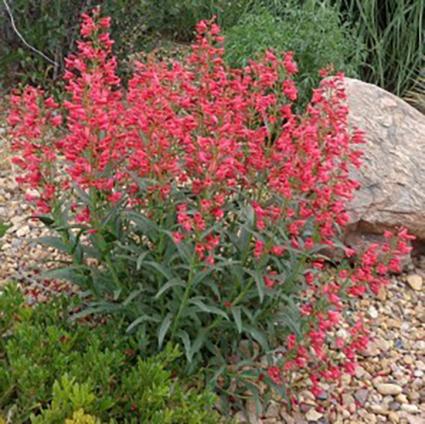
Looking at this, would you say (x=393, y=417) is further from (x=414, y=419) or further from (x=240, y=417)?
(x=240, y=417)

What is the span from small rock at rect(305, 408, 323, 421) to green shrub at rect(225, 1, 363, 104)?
2.60 meters

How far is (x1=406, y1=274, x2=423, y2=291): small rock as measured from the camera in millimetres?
4164

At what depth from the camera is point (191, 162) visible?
2.54 m

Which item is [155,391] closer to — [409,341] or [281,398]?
[281,398]

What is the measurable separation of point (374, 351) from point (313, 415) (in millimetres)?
603

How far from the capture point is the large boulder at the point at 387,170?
403cm

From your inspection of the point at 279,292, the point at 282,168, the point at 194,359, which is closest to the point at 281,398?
the point at 194,359

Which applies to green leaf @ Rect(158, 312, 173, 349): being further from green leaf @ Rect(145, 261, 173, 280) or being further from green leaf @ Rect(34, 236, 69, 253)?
green leaf @ Rect(34, 236, 69, 253)

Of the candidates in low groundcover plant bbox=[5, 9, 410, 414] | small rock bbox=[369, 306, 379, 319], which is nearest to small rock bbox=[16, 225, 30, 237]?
low groundcover plant bbox=[5, 9, 410, 414]

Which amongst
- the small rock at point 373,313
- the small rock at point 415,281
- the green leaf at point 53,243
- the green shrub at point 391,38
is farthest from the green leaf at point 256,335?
the green shrub at point 391,38

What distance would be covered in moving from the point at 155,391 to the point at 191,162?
2.70 feet

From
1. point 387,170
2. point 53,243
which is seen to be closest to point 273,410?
point 53,243

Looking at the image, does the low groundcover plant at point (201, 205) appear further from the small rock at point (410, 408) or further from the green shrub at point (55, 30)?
the green shrub at point (55, 30)

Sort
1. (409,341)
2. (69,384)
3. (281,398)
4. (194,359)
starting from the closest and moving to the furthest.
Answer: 1. (69,384)
2. (194,359)
3. (281,398)
4. (409,341)
